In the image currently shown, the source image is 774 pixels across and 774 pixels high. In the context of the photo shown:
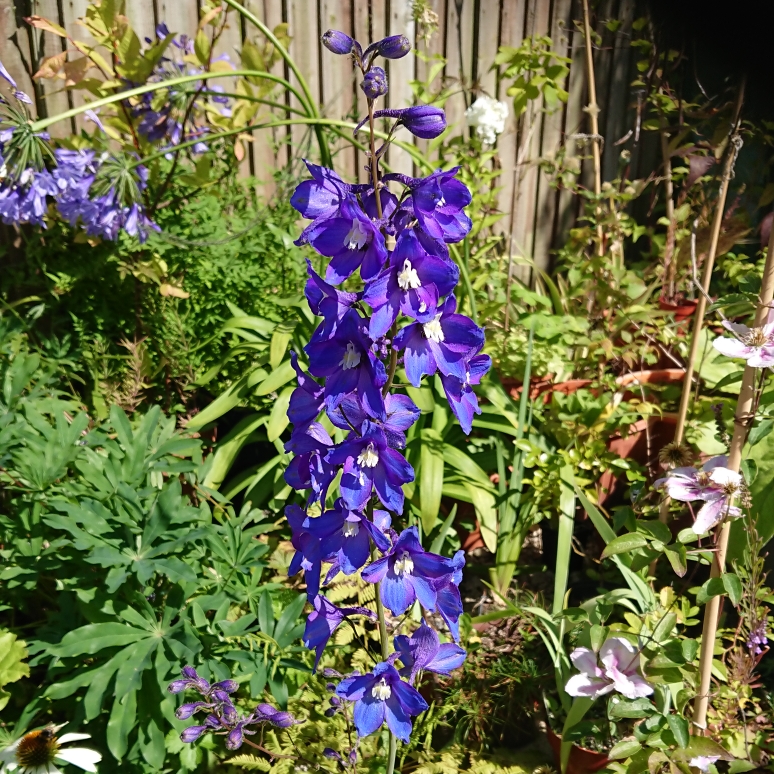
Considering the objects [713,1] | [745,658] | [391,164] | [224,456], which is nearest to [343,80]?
[391,164]

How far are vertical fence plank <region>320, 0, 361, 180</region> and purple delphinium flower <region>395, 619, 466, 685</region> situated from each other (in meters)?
2.79

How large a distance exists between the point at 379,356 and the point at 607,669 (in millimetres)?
926

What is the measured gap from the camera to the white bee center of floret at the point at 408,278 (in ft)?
3.09

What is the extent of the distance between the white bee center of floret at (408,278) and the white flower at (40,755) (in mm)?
1182

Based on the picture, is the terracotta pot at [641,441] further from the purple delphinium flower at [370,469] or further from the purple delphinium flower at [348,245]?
the purple delphinium flower at [348,245]

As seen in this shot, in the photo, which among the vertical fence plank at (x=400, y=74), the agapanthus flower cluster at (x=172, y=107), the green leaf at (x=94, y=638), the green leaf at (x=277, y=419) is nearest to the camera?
the green leaf at (x=94, y=638)

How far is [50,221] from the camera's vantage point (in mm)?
2588

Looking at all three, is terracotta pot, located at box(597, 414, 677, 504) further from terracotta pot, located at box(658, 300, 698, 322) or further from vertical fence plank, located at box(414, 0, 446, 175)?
vertical fence plank, located at box(414, 0, 446, 175)

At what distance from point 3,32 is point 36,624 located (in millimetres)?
2168

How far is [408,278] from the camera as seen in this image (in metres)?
0.94

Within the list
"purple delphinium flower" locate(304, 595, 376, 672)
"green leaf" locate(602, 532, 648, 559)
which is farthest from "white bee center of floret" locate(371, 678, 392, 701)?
"green leaf" locate(602, 532, 648, 559)

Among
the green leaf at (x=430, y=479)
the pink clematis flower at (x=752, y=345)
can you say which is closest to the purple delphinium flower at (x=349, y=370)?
the pink clematis flower at (x=752, y=345)

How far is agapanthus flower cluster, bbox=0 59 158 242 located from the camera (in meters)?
2.16

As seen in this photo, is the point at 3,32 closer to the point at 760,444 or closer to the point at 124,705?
the point at 124,705
